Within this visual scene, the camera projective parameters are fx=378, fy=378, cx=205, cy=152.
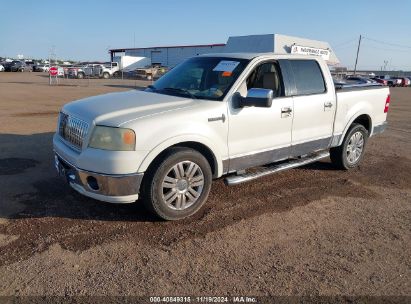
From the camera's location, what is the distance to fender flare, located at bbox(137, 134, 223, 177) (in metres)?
3.90

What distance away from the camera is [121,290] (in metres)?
3.02

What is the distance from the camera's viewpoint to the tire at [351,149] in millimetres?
6367

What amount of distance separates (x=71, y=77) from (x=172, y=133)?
46818mm

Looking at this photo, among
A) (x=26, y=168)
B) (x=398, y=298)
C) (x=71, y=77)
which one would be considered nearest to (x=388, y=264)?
(x=398, y=298)

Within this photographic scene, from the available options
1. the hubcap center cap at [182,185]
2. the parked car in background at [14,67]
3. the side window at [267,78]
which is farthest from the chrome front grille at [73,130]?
the parked car in background at [14,67]

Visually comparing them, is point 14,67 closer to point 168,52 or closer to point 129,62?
point 129,62

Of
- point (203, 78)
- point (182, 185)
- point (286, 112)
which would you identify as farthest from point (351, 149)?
point (182, 185)

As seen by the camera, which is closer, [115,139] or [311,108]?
[115,139]

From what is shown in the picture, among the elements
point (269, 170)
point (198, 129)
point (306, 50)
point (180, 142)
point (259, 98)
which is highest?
point (306, 50)

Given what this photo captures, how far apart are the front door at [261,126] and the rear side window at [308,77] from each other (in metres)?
0.34

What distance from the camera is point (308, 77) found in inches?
218

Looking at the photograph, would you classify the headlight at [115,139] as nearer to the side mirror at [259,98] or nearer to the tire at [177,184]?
the tire at [177,184]

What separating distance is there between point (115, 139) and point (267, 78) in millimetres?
2297

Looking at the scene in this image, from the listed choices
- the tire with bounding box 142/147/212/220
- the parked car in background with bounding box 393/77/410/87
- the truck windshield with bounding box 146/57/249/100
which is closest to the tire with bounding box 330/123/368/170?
the truck windshield with bounding box 146/57/249/100
